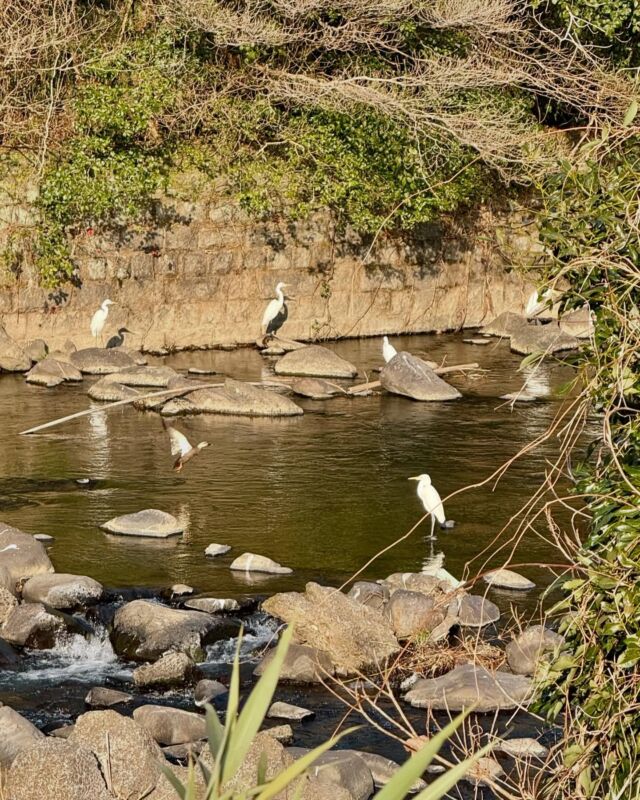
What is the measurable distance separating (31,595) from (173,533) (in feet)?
5.37

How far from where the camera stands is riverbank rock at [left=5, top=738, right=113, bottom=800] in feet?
18.2

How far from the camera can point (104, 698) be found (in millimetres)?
7328

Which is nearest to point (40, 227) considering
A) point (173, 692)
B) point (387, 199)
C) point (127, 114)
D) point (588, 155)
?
point (127, 114)

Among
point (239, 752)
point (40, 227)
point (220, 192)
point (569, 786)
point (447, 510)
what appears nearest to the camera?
point (239, 752)

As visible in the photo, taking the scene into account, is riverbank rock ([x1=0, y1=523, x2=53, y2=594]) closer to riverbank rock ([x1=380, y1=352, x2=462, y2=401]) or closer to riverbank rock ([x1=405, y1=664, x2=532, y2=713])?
riverbank rock ([x1=405, y1=664, x2=532, y2=713])

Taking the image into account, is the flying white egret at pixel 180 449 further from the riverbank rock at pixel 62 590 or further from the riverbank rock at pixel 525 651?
the riverbank rock at pixel 525 651

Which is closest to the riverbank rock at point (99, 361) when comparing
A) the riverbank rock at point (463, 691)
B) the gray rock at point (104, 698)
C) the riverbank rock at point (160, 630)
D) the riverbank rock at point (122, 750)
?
the riverbank rock at point (160, 630)

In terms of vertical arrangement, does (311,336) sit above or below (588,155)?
below

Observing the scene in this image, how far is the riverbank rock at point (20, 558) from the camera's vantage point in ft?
30.0

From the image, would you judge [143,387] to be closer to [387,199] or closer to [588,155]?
[387,199]

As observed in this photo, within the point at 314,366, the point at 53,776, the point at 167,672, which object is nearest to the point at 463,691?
the point at 167,672

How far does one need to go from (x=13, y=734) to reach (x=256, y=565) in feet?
10.6

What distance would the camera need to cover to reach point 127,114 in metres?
17.7

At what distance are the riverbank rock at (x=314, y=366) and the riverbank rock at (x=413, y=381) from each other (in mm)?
652
